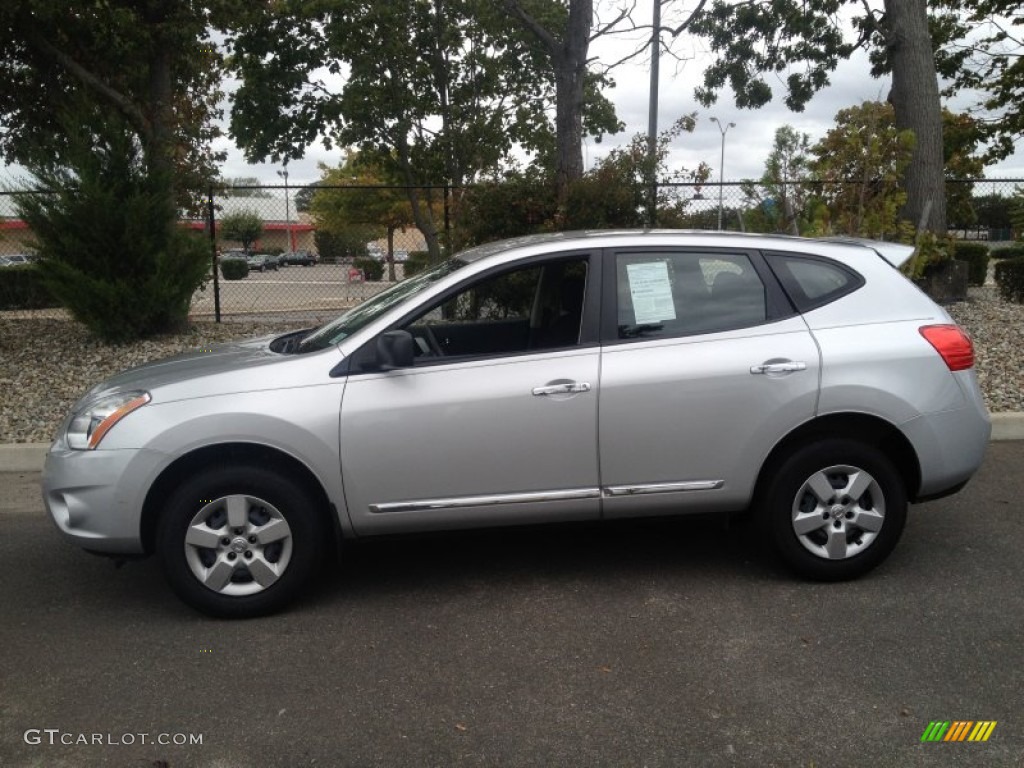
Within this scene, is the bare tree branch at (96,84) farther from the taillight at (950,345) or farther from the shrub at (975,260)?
the shrub at (975,260)

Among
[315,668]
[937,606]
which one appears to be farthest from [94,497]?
[937,606]

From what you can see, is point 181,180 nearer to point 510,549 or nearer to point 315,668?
point 510,549

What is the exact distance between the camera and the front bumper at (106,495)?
401 centimetres

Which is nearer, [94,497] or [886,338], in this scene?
[94,497]

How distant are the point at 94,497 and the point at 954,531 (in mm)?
4576

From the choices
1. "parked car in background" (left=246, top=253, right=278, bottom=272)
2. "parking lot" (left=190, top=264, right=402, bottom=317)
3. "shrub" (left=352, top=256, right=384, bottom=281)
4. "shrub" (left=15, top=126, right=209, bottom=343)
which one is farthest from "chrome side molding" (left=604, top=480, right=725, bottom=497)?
"parked car in background" (left=246, top=253, right=278, bottom=272)

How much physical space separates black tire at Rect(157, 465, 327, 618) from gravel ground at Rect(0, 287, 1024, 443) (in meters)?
4.01

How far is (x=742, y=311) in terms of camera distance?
14.7 feet

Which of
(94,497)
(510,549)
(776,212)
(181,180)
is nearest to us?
(94,497)

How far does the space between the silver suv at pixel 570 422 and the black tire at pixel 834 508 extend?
0.03 ft

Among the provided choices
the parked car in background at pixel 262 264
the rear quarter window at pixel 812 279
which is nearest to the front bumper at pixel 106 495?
the rear quarter window at pixel 812 279

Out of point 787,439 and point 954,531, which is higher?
point 787,439

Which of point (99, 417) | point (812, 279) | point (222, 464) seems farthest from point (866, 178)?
point (99, 417)

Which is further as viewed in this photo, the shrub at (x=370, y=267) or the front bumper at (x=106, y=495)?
the shrub at (x=370, y=267)
